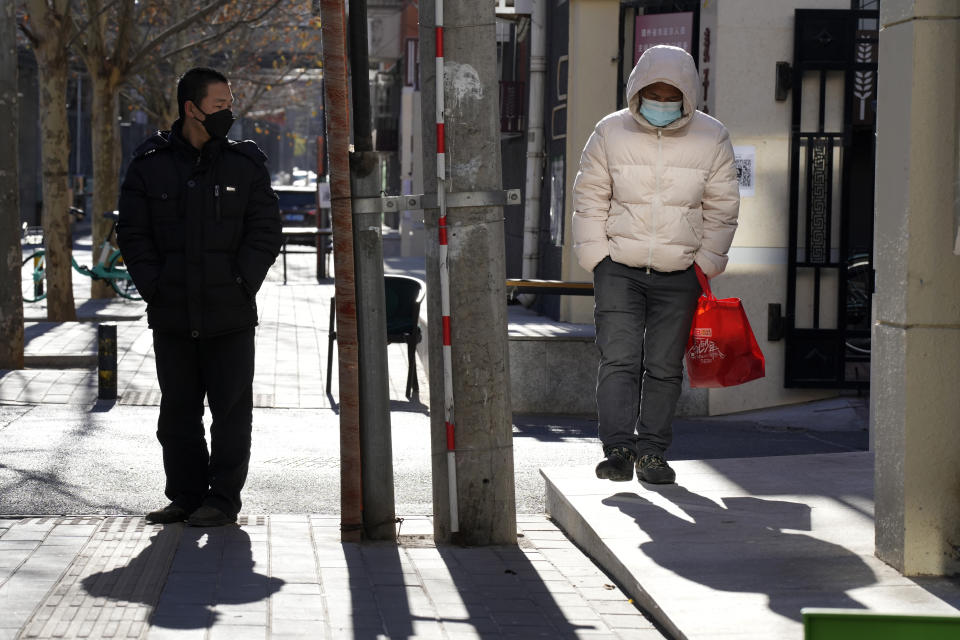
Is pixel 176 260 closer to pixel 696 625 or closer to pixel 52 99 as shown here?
pixel 696 625

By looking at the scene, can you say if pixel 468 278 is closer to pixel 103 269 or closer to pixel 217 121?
pixel 217 121

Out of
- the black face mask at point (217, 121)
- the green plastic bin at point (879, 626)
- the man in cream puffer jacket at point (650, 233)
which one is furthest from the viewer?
the man in cream puffer jacket at point (650, 233)

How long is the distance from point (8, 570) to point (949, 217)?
326 centimetres

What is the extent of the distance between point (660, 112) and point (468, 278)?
3.57ft

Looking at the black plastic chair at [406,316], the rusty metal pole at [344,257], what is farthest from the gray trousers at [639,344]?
the black plastic chair at [406,316]

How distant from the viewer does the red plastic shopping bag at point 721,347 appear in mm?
6566

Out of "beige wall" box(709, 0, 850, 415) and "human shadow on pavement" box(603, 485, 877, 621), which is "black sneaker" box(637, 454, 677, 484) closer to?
"human shadow on pavement" box(603, 485, 877, 621)

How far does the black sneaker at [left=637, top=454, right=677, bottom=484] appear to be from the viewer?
6.50m

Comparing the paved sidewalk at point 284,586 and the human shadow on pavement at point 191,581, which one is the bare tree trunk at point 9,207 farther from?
the human shadow on pavement at point 191,581

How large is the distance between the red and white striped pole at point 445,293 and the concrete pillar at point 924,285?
170 cm

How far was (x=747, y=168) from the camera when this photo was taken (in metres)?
10.9

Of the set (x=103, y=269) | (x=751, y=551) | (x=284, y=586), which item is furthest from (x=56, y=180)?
(x=751, y=551)

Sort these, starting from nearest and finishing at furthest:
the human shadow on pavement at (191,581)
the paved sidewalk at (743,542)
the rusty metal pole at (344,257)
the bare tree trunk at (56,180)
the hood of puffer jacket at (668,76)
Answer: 1. the paved sidewalk at (743,542)
2. the human shadow on pavement at (191,581)
3. the rusty metal pole at (344,257)
4. the hood of puffer jacket at (668,76)
5. the bare tree trunk at (56,180)

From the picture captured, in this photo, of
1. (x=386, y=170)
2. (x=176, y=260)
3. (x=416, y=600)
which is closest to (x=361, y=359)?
(x=176, y=260)
